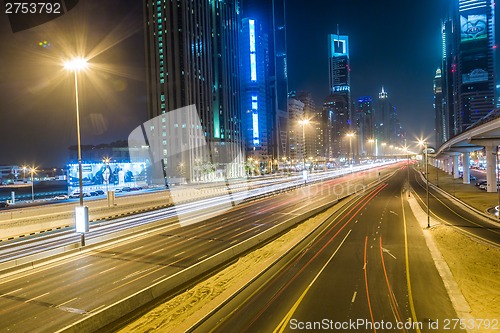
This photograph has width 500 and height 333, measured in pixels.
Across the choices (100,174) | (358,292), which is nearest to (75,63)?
(358,292)

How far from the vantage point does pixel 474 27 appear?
194250 millimetres

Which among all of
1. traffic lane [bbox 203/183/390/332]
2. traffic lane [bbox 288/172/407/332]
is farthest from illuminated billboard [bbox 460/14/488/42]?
traffic lane [bbox 203/183/390/332]

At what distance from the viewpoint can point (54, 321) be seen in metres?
10.8

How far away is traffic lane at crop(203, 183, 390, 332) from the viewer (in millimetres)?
10779

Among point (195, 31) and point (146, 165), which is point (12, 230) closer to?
point (146, 165)

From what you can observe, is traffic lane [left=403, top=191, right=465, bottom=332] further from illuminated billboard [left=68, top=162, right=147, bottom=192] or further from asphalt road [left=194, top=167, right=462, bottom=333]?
illuminated billboard [left=68, top=162, right=147, bottom=192]

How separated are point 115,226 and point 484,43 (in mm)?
242082

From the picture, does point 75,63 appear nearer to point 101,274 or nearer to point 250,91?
point 101,274

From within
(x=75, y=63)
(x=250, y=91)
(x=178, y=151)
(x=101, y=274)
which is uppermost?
(x=250, y=91)

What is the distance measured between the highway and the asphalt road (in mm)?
4632

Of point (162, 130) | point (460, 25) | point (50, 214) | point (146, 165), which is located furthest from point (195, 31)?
point (460, 25)

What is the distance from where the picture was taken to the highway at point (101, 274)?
11406 millimetres

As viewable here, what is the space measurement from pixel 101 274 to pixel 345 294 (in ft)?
36.9

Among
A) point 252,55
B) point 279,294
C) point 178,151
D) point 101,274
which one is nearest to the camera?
point 279,294
